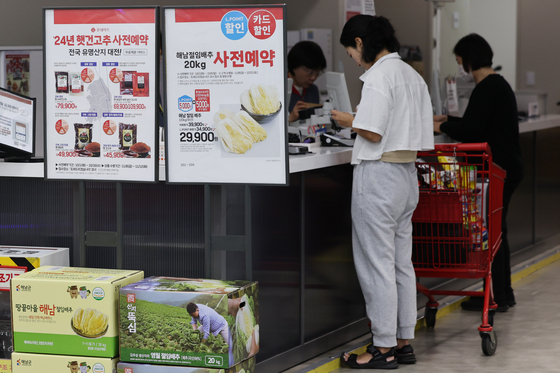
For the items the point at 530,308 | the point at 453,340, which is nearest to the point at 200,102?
the point at 453,340

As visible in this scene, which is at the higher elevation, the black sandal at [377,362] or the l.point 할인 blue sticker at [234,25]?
the l.point 할인 blue sticker at [234,25]

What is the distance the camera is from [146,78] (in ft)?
9.64

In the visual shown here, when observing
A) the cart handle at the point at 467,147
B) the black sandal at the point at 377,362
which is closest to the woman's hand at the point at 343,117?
the cart handle at the point at 467,147

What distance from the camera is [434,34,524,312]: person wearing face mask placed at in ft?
14.9

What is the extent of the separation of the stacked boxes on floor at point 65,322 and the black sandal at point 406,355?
159 centimetres

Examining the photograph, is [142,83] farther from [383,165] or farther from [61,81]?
[383,165]

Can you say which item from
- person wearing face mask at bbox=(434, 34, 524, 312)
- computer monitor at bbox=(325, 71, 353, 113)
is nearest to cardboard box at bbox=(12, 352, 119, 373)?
computer monitor at bbox=(325, 71, 353, 113)

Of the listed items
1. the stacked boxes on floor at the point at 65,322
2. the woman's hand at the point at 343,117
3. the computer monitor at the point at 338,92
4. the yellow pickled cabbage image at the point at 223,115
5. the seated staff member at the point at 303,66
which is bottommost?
the stacked boxes on floor at the point at 65,322

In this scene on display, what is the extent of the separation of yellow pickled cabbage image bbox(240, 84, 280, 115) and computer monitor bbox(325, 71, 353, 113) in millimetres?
1781

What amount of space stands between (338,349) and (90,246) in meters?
1.49

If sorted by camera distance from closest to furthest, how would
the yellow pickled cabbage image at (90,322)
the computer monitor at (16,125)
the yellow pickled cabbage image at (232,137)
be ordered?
the yellow pickled cabbage image at (90,322) → the yellow pickled cabbage image at (232,137) → the computer monitor at (16,125)

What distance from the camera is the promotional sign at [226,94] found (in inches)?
111

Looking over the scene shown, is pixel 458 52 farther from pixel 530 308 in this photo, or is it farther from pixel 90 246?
pixel 90 246

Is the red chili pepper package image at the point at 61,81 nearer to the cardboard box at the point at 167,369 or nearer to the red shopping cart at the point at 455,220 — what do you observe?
the cardboard box at the point at 167,369
